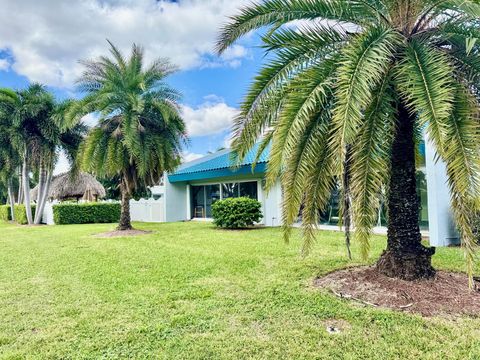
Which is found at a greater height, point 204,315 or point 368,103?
point 368,103

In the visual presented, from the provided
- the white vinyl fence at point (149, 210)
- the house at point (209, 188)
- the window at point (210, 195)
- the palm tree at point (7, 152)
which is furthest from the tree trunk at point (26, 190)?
the window at point (210, 195)

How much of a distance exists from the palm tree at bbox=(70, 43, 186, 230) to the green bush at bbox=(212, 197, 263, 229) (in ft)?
10.5

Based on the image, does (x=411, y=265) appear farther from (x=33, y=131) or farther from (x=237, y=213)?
(x=33, y=131)

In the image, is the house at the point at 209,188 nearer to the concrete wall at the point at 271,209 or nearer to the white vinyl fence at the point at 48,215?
the concrete wall at the point at 271,209

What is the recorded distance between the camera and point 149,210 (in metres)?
26.4

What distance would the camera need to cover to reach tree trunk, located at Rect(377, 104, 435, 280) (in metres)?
6.09

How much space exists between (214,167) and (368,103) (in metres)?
15.6

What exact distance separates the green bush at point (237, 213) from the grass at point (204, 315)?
736 centimetres

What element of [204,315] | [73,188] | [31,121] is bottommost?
[204,315]

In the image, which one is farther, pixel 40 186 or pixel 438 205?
pixel 40 186

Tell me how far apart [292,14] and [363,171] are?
283 cm

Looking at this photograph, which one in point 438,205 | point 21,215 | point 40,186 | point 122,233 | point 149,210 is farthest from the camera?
point 21,215

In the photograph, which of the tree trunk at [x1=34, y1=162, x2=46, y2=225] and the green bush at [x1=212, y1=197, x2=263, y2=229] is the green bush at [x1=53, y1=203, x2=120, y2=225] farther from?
the green bush at [x1=212, y1=197, x2=263, y2=229]

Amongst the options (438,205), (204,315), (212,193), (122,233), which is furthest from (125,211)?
(438,205)
